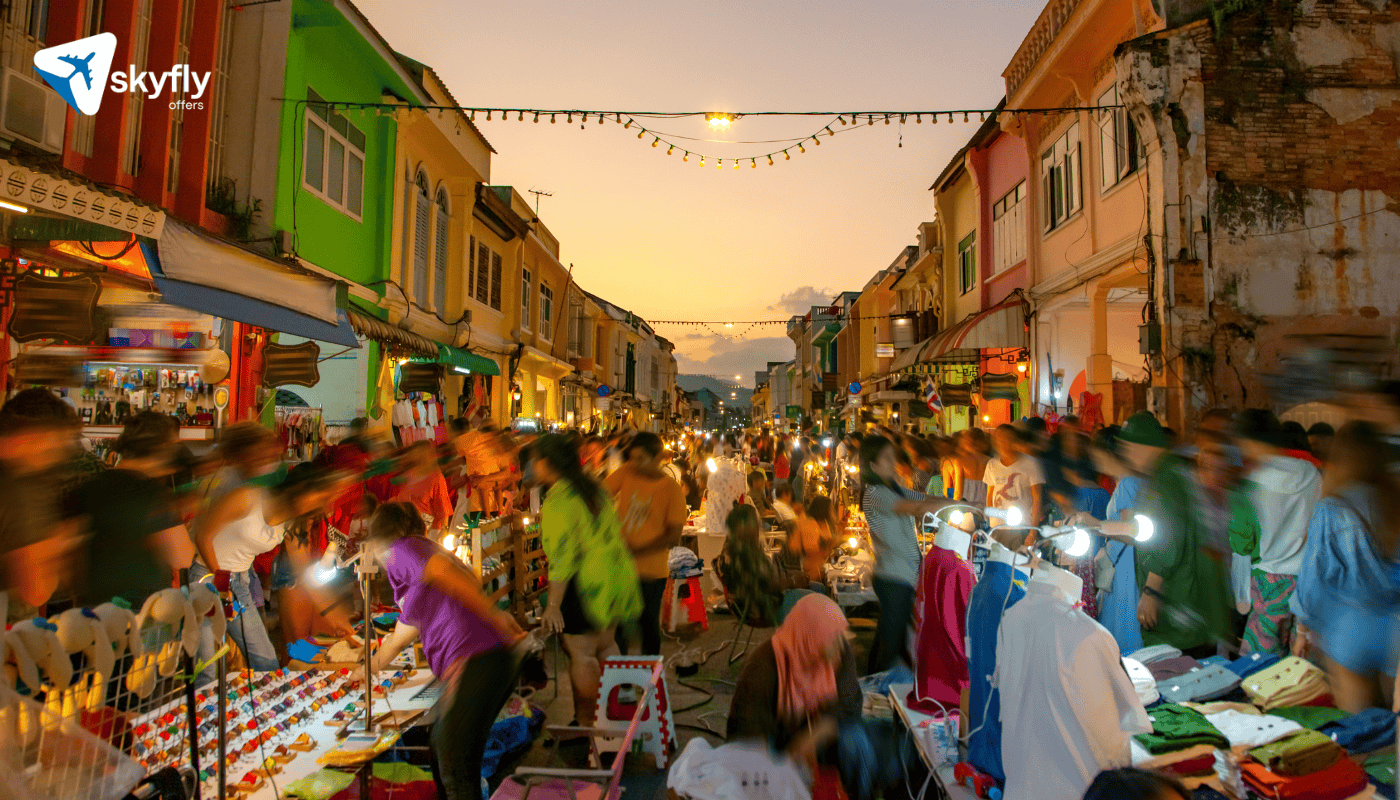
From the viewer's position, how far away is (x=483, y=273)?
17156 millimetres

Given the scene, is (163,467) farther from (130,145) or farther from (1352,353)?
(1352,353)

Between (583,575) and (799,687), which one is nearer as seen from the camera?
(799,687)

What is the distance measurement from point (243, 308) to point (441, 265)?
8705mm

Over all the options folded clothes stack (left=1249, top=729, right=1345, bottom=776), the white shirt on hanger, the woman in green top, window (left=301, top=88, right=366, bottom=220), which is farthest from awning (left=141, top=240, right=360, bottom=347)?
folded clothes stack (left=1249, top=729, right=1345, bottom=776)

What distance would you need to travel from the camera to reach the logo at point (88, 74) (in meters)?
6.23

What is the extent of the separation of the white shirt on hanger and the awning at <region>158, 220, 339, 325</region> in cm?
644

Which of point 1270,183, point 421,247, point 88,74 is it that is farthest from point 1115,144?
point 88,74

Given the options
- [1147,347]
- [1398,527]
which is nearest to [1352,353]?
[1147,347]

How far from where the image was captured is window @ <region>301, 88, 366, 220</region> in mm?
9562

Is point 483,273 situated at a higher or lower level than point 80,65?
higher

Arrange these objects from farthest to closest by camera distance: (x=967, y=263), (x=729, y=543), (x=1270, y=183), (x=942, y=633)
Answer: (x=967, y=263) < (x=1270, y=183) < (x=729, y=543) < (x=942, y=633)

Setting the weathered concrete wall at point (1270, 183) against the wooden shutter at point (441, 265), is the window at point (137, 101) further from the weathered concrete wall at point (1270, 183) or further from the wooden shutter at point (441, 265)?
the weathered concrete wall at point (1270, 183)

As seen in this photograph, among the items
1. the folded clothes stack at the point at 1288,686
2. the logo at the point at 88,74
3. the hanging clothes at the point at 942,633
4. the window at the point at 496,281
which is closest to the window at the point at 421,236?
the window at the point at 496,281

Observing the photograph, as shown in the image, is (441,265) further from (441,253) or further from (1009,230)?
(1009,230)
